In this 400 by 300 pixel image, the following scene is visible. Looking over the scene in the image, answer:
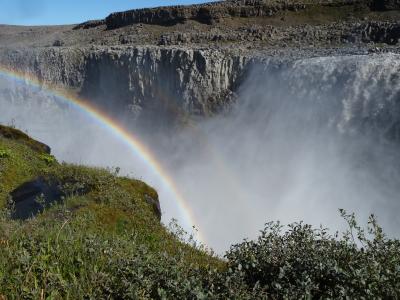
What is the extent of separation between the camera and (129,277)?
17.6ft

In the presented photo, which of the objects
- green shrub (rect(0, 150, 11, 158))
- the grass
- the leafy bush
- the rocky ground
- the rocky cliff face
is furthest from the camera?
the rocky cliff face

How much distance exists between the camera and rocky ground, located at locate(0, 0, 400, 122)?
5884cm

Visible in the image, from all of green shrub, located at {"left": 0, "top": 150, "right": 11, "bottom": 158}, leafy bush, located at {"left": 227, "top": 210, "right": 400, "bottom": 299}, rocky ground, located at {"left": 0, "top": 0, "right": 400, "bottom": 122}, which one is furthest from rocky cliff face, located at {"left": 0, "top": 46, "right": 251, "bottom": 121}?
leafy bush, located at {"left": 227, "top": 210, "right": 400, "bottom": 299}

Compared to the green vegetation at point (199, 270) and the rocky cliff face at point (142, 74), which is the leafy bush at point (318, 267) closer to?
the green vegetation at point (199, 270)

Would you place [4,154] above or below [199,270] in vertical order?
Result: below

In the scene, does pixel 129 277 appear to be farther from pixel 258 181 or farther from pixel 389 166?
pixel 258 181

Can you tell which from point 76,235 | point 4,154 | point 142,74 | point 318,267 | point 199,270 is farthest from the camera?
point 142,74

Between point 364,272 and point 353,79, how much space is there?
39.1 metres

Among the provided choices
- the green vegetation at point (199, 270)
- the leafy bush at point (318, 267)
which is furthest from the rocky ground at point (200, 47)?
the green vegetation at point (199, 270)

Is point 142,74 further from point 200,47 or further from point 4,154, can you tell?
point 4,154

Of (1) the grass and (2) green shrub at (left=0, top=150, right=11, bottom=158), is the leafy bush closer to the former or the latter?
(1) the grass

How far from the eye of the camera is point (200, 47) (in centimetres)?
6581

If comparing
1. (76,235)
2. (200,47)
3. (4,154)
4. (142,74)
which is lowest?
(142,74)

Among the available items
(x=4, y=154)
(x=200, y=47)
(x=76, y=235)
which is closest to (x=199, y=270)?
(x=76, y=235)
